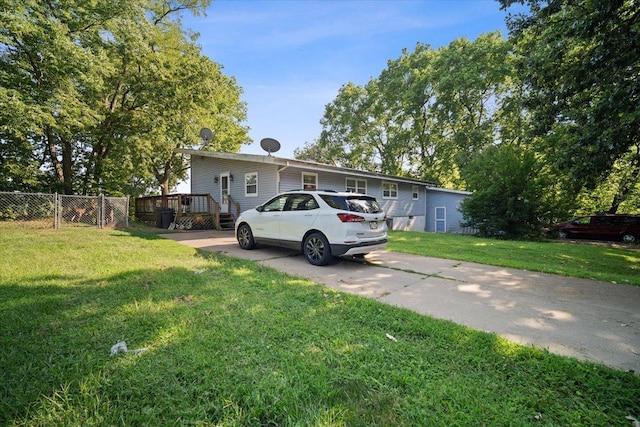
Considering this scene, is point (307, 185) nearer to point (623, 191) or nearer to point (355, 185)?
point (355, 185)

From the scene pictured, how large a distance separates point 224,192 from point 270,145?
431cm

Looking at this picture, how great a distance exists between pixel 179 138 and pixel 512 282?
18.1 meters

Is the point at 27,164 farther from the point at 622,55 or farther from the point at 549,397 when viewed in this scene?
the point at 622,55

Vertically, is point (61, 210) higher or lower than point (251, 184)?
lower

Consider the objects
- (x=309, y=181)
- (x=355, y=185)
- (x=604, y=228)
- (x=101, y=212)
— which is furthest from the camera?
(x=355, y=185)

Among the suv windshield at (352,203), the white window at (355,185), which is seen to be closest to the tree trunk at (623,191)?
the white window at (355,185)

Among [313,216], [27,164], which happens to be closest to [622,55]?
[313,216]

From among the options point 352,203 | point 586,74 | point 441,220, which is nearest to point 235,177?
point 352,203

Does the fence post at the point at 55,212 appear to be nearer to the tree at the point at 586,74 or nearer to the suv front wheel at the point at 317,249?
the suv front wheel at the point at 317,249

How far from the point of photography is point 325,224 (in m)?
5.73

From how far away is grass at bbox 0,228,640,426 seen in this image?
178 cm

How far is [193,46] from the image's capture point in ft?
59.3

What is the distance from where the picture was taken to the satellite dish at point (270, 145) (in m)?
12.1

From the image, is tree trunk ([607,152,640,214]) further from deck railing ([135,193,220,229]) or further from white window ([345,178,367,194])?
deck railing ([135,193,220,229])
